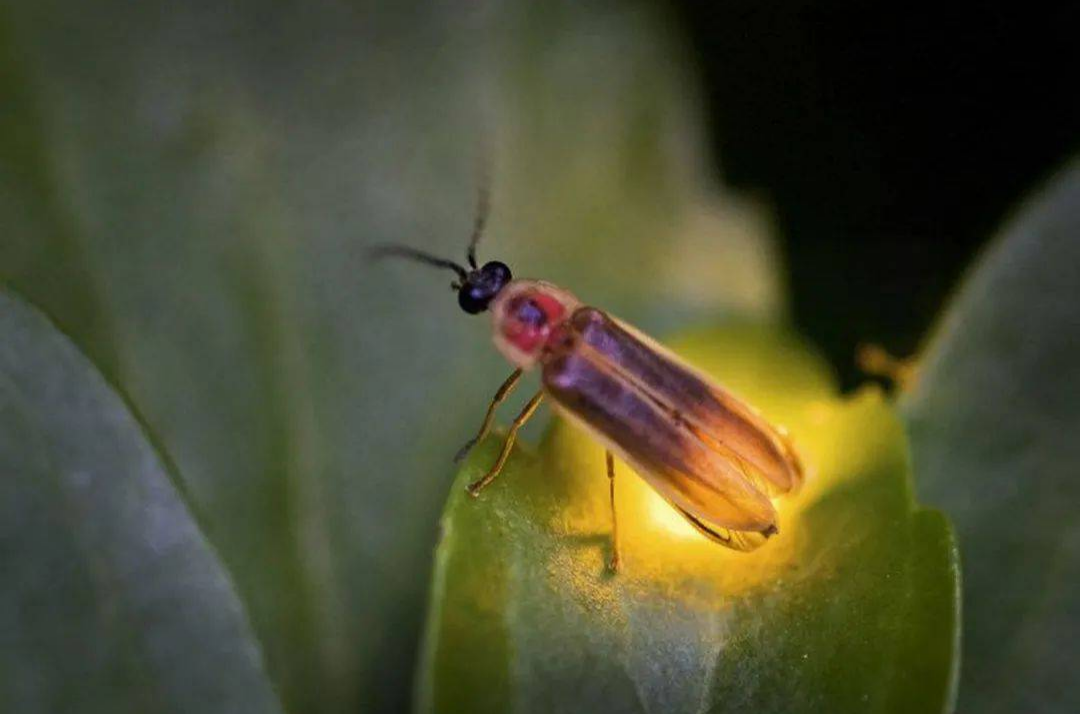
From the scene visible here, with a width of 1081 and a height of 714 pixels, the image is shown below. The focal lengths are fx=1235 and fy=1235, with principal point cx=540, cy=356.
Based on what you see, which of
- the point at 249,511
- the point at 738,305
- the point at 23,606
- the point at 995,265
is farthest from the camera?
the point at 738,305

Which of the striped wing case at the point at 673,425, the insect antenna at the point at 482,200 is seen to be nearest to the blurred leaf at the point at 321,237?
the insect antenna at the point at 482,200

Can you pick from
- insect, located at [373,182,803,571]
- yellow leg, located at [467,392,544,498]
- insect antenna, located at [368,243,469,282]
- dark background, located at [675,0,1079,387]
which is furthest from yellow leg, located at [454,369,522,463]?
dark background, located at [675,0,1079,387]

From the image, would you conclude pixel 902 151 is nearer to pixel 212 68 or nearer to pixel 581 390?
pixel 581 390

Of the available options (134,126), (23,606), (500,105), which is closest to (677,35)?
(500,105)

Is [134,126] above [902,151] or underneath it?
underneath

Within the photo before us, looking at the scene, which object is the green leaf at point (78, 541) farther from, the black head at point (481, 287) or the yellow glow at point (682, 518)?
the black head at point (481, 287)

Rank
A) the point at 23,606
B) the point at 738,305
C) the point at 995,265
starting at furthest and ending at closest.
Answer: the point at 738,305 < the point at 995,265 < the point at 23,606
